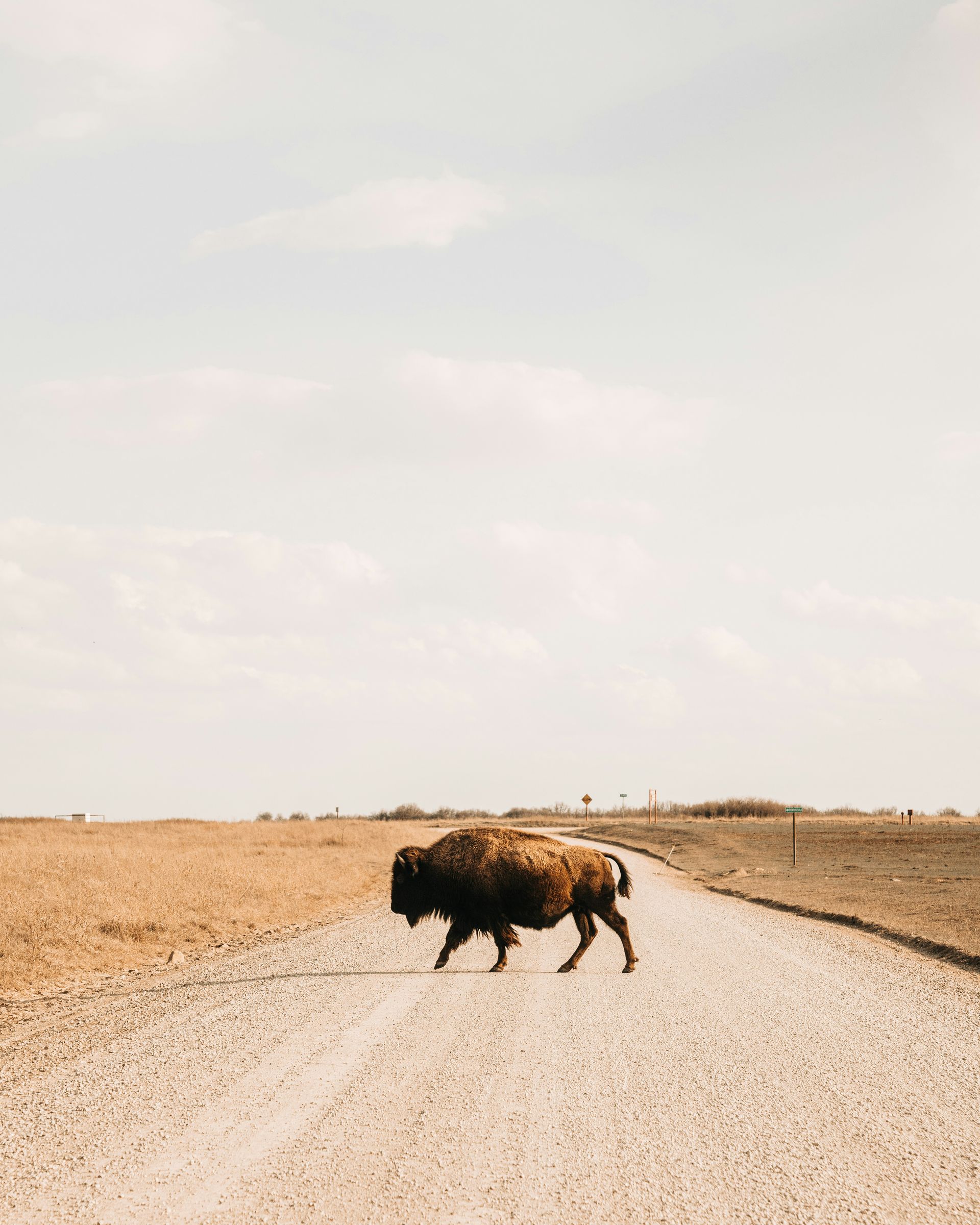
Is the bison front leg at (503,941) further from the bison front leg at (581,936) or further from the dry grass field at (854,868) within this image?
the dry grass field at (854,868)

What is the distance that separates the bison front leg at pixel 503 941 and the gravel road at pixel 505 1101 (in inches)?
17.3

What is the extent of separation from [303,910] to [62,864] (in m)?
7.35

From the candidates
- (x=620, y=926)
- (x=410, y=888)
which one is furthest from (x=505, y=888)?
(x=620, y=926)

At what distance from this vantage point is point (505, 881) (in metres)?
12.9

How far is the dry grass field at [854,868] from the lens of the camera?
19.6 meters

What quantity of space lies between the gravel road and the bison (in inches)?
27.4

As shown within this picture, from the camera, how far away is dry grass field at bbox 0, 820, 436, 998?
15.7 metres

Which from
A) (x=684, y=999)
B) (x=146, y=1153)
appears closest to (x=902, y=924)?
(x=684, y=999)

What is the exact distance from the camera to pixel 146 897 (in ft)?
69.9

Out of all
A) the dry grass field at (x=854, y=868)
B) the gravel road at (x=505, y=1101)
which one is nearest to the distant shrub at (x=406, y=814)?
the dry grass field at (x=854, y=868)

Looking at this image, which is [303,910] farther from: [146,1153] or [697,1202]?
[697,1202]

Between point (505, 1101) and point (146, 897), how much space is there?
648 inches

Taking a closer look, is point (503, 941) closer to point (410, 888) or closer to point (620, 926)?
point (410, 888)

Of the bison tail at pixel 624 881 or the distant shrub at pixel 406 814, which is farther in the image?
the distant shrub at pixel 406 814
